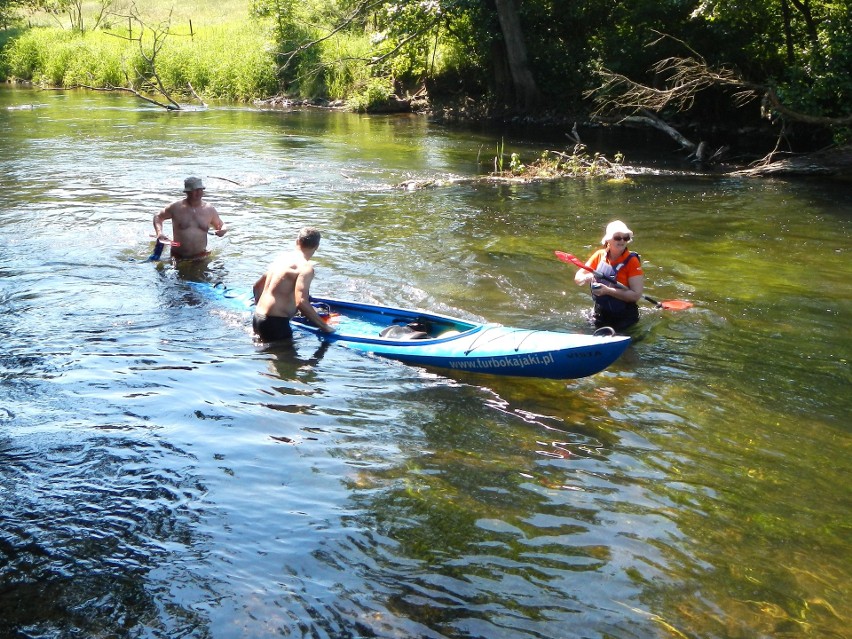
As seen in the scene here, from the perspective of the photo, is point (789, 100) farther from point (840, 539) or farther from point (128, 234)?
point (840, 539)

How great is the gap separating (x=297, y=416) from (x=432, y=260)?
4.83 m

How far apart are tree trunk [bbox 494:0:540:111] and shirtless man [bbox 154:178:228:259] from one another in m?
14.5

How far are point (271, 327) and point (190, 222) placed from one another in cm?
305

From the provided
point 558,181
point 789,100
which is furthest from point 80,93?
point 789,100

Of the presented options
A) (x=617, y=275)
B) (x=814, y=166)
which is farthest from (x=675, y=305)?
(x=814, y=166)

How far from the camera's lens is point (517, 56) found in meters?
22.9

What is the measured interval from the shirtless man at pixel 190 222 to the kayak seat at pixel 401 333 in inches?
130

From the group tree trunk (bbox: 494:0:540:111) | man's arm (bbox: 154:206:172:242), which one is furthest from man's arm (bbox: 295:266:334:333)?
tree trunk (bbox: 494:0:540:111)

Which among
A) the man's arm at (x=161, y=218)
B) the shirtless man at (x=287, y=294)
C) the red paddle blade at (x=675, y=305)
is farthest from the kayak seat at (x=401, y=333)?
the man's arm at (x=161, y=218)

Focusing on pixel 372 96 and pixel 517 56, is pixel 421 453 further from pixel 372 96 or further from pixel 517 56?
pixel 372 96

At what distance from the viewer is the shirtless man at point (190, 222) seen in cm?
998

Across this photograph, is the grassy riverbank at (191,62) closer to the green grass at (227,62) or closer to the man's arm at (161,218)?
the green grass at (227,62)

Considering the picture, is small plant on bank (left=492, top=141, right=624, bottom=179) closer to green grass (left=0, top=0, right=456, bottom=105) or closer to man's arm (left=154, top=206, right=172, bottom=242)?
man's arm (left=154, top=206, right=172, bottom=242)

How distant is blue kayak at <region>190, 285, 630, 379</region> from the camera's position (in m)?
6.32
